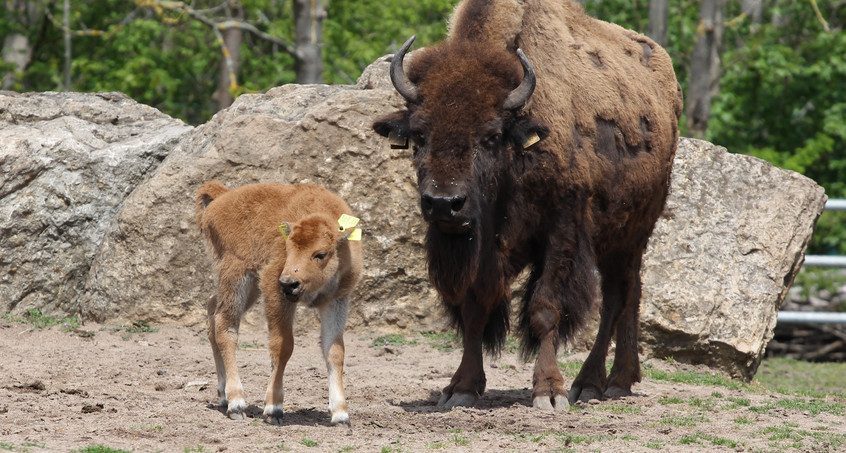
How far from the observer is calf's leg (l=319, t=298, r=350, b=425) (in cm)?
577

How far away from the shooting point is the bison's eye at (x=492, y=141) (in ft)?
21.0

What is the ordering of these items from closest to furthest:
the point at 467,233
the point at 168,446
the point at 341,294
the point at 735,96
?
1. the point at 168,446
2. the point at 341,294
3. the point at 467,233
4. the point at 735,96

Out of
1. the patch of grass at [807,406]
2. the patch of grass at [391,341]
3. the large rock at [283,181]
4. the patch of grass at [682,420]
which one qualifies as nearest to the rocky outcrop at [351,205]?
the large rock at [283,181]

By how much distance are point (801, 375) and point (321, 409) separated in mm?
6869

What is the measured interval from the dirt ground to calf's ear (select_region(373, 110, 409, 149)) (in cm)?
177

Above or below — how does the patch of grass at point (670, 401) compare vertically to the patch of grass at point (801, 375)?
above

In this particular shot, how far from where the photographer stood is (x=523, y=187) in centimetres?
670

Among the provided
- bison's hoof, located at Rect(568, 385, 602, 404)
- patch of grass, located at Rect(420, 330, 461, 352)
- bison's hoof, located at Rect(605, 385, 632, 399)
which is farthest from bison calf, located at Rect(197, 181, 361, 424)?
patch of grass, located at Rect(420, 330, 461, 352)

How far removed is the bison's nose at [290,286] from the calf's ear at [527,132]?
1.89m

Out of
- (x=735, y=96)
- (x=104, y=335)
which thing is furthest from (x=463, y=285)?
(x=735, y=96)

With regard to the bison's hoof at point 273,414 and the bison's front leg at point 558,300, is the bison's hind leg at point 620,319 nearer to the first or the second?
the bison's front leg at point 558,300

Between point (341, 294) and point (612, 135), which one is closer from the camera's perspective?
point (341, 294)

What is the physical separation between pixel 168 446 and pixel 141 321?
4.15 metres

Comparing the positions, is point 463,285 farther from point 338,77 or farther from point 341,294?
point 338,77
